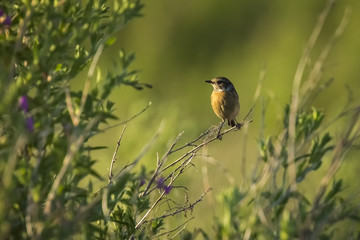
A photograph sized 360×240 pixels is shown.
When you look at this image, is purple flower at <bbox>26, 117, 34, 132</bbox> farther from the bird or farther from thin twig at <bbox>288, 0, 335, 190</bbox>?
the bird

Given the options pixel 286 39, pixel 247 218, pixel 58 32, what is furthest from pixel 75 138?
pixel 286 39

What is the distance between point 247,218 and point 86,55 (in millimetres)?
1156

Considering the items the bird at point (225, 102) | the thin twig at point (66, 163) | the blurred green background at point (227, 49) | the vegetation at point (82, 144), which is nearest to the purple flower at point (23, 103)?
the vegetation at point (82, 144)

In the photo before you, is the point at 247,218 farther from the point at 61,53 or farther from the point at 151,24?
the point at 151,24

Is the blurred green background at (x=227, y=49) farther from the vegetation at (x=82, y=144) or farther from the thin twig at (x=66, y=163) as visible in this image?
the thin twig at (x=66, y=163)

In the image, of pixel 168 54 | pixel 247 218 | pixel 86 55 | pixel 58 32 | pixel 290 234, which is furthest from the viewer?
pixel 168 54

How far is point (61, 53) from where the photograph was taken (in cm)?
346

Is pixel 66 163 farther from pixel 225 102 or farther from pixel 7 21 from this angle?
pixel 225 102

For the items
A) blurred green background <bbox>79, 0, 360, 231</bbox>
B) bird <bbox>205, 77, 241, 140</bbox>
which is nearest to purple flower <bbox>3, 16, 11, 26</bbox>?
bird <bbox>205, 77, 241, 140</bbox>

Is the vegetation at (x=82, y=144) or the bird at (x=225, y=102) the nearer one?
the vegetation at (x=82, y=144)

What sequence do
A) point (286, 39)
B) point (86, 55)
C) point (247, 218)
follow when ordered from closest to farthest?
point (247, 218) → point (86, 55) → point (286, 39)

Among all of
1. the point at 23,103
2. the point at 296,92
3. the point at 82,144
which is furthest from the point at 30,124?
the point at 296,92

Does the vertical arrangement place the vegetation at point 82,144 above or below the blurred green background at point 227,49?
below

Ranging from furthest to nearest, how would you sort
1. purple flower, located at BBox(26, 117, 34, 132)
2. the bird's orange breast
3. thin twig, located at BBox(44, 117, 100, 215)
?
the bird's orange breast < purple flower, located at BBox(26, 117, 34, 132) < thin twig, located at BBox(44, 117, 100, 215)
